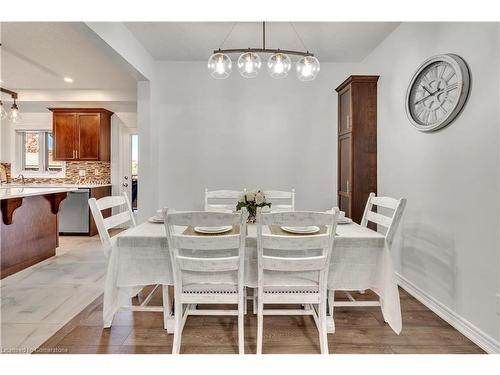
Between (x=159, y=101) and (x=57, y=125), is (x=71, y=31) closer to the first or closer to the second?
(x=159, y=101)

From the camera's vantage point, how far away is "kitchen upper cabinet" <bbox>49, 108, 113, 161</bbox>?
18.0ft

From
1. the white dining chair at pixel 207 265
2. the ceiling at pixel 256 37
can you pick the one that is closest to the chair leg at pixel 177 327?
the white dining chair at pixel 207 265

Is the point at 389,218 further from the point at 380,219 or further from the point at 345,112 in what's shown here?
the point at 345,112

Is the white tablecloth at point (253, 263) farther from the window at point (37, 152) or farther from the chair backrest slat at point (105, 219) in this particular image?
the window at point (37, 152)

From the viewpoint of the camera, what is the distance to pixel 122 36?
305 cm

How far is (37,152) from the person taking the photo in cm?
606

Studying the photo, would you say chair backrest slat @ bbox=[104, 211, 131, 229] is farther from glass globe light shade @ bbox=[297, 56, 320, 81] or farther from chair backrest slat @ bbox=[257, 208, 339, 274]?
glass globe light shade @ bbox=[297, 56, 320, 81]

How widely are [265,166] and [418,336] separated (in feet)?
8.60

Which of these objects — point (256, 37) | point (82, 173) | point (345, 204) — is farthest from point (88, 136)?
point (345, 204)

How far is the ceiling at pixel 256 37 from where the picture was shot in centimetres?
311

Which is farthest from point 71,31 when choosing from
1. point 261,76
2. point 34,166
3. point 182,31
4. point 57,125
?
point 34,166

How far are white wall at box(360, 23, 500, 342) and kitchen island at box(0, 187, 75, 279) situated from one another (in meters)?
3.91

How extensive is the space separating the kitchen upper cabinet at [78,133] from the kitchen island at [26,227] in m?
1.58

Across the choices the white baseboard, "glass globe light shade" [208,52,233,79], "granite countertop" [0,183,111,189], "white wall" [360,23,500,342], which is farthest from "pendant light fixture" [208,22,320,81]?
"granite countertop" [0,183,111,189]
